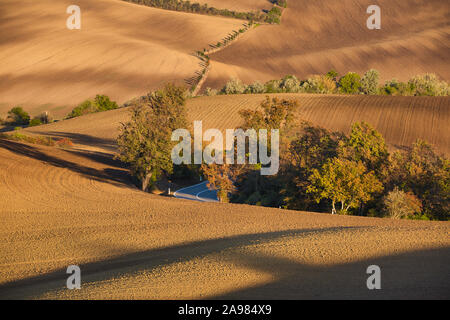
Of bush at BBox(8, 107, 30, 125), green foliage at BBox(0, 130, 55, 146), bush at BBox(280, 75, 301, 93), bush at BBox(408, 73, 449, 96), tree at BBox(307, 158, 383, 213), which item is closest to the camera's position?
tree at BBox(307, 158, 383, 213)

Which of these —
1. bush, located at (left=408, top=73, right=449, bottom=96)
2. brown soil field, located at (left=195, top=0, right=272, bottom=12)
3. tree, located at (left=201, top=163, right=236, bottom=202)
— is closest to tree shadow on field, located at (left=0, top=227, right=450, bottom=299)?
tree, located at (left=201, top=163, right=236, bottom=202)

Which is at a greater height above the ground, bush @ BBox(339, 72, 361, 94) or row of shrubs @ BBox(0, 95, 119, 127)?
bush @ BBox(339, 72, 361, 94)

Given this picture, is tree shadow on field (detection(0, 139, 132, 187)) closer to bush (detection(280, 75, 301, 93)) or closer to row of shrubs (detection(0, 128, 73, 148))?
row of shrubs (detection(0, 128, 73, 148))

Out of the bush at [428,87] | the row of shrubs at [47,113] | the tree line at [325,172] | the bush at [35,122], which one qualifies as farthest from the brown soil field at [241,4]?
the tree line at [325,172]

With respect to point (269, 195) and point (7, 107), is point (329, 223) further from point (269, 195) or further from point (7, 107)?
point (7, 107)

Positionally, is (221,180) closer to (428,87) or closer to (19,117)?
(19,117)

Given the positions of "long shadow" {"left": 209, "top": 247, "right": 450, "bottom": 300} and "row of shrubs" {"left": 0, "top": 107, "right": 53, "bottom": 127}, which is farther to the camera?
"row of shrubs" {"left": 0, "top": 107, "right": 53, "bottom": 127}

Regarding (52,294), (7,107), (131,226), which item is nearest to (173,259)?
(52,294)
